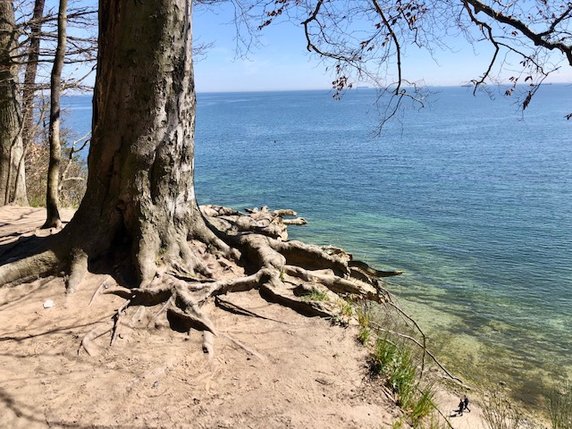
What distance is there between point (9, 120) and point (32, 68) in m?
2.49

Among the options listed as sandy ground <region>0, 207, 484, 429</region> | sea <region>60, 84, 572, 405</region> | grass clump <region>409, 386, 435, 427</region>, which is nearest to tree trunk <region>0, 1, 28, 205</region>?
sandy ground <region>0, 207, 484, 429</region>

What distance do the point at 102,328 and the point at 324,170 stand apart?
29.5 metres

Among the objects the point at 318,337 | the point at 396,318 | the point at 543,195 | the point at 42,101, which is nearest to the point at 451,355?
the point at 396,318

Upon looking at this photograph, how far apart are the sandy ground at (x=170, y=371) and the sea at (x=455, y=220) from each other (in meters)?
3.95

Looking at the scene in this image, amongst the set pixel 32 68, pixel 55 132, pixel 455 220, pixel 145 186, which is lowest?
pixel 455 220

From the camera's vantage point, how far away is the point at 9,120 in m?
11.3

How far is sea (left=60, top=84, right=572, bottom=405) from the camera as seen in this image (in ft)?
32.9

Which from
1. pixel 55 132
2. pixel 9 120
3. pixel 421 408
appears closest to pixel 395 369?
pixel 421 408

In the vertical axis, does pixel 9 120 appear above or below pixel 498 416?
above

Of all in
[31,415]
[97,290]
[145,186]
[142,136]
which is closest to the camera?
[31,415]

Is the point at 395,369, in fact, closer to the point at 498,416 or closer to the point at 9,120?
the point at 498,416

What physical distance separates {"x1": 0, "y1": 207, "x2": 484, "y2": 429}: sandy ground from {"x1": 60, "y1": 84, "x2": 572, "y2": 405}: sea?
3.95 m

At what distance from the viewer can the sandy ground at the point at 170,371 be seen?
3.97m

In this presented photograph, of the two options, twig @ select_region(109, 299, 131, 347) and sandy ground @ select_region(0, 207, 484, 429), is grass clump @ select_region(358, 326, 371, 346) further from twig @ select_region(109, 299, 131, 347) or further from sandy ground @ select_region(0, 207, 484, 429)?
twig @ select_region(109, 299, 131, 347)
